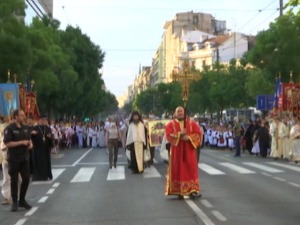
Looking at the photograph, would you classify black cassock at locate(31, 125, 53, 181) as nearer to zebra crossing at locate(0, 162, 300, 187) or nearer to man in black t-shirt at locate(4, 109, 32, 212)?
zebra crossing at locate(0, 162, 300, 187)

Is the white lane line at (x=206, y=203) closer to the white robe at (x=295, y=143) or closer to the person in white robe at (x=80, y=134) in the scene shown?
the white robe at (x=295, y=143)

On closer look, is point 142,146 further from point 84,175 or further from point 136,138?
point 84,175

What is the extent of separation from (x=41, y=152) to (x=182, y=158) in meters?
5.93

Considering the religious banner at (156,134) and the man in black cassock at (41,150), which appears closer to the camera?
the man in black cassock at (41,150)

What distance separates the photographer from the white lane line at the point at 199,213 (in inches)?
465

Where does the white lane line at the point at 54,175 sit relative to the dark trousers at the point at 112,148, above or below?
below

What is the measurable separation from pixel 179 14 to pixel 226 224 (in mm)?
149703

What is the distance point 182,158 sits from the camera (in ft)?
50.0

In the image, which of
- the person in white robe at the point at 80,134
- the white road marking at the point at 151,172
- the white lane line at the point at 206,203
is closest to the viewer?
the white lane line at the point at 206,203

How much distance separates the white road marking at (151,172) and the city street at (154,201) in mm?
31

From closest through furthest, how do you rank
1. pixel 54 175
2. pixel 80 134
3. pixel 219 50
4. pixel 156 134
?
1. pixel 54 175
2. pixel 156 134
3. pixel 80 134
4. pixel 219 50

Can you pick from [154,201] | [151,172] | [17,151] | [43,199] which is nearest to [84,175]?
[151,172]

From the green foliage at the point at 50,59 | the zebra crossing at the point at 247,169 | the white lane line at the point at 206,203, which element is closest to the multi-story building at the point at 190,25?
the green foliage at the point at 50,59

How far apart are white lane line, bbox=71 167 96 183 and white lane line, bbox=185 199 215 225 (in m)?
6.18
